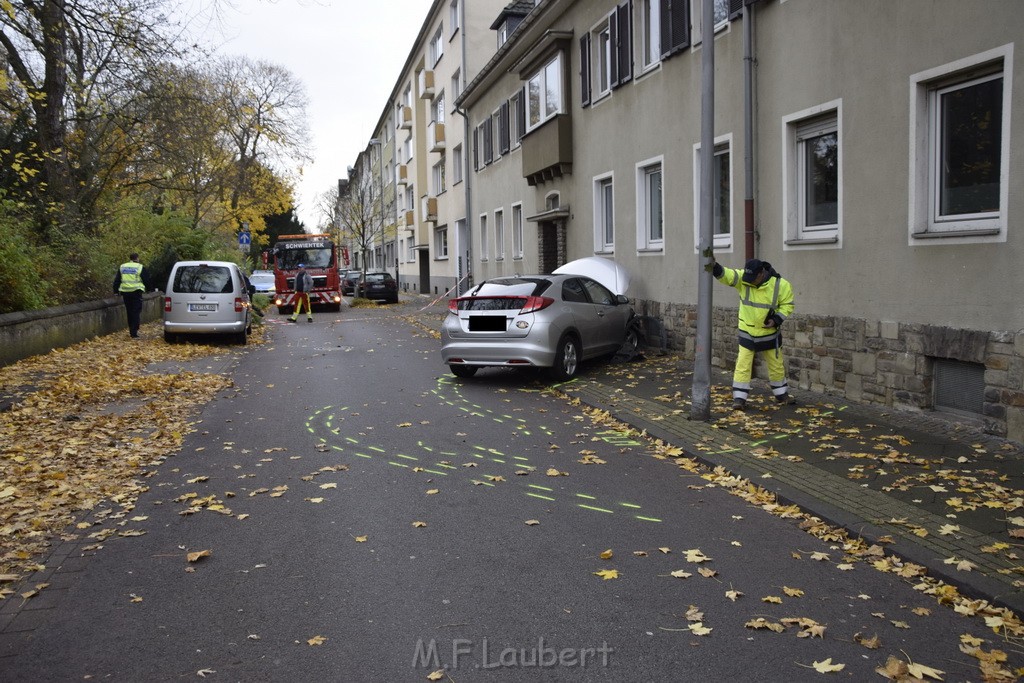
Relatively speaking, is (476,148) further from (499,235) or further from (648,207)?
(648,207)

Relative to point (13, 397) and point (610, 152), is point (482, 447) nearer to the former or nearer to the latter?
point (13, 397)

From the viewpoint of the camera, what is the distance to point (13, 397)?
11.1 metres

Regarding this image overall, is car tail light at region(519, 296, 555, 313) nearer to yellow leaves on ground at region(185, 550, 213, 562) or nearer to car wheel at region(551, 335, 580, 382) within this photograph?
car wheel at region(551, 335, 580, 382)

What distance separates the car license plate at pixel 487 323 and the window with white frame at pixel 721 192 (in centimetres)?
317

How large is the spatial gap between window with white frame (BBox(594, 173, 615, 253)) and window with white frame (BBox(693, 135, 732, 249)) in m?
4.57

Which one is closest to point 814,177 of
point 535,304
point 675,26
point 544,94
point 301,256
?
point 535,304

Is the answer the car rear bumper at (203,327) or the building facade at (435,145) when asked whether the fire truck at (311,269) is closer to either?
the building facade at (435,145)

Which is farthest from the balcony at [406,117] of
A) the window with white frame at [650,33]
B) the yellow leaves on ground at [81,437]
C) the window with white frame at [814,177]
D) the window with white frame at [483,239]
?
the window with white frame at [814,177]

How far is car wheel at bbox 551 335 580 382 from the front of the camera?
1235 centimetres

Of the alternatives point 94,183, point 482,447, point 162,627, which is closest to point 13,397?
point 482,447

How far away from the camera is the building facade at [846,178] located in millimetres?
7953

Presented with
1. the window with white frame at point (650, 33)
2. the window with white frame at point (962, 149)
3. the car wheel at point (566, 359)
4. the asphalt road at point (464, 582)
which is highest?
the window with white frame at point (650, 33)

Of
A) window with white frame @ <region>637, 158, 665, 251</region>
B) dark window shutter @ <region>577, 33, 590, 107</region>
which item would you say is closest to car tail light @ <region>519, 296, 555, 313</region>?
window with white frame @ <region>637, 158, 665, 251</region>

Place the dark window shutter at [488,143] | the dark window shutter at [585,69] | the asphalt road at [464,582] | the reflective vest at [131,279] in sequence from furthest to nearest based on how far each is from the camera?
1. the dark window shutter at [488,143]
2. the reflective vest at [131,279]
3. the dark window shutter at [585,69]
4. the asphalt road at [464,582]
